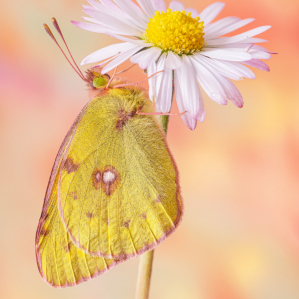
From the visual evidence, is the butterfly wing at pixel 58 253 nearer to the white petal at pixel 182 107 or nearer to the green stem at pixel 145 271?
the green stem at pixel 145 271

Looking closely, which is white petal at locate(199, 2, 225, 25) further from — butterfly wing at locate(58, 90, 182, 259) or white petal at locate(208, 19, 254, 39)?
butterfly wing at locate(58, 90, 182, 259)

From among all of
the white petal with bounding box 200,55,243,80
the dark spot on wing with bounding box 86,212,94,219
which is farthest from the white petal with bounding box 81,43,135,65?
the dark spot on wing with bounding box 86,212,94,219

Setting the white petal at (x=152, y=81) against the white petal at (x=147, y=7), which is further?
the white petal at (x=147, y=7)

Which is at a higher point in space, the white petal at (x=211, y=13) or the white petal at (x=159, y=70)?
the white petal at (x=211, y=13)

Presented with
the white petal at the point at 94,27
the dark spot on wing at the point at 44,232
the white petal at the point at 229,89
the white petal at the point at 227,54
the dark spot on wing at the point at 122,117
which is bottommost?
the dark spot on wing at the point at 44,232

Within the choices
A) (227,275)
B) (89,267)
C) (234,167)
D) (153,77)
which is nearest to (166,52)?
(153,77)

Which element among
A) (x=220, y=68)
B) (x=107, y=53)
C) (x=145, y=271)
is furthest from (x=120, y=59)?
(x=145, y=271)

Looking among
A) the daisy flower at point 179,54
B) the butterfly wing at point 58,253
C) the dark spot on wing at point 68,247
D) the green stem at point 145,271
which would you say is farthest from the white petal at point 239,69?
the dark spot on wing at point 68,247
